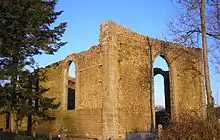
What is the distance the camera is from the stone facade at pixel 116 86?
17.8 meters

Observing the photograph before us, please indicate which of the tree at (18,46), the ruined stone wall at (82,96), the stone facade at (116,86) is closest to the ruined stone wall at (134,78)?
the stone facade at (116,86)

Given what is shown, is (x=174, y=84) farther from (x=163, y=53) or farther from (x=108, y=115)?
(x=108, y=115)

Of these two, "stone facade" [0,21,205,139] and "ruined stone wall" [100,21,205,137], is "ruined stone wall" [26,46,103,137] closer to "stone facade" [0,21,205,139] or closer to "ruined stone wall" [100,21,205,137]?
"stone facade" [0,21,205,139]

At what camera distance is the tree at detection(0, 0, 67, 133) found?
1606 cm

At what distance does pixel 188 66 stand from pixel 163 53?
310cm

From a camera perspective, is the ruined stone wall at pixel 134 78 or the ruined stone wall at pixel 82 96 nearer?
the ruined stone wall at pixel 134 78

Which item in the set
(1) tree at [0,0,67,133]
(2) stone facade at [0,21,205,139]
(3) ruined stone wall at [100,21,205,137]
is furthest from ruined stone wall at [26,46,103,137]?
(1) tree at [0,0,67,133]

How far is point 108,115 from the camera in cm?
1733

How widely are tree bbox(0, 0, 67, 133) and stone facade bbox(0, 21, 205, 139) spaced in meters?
3.61

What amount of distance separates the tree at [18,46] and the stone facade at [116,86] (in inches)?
142

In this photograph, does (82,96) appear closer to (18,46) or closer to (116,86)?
(116,86)

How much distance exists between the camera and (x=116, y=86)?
58.8 feet

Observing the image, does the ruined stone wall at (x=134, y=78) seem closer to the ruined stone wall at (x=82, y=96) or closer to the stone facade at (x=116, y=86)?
the stone facade at (x=116, y=86)

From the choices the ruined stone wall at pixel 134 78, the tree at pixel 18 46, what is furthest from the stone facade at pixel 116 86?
the tree at pixel 18 46
